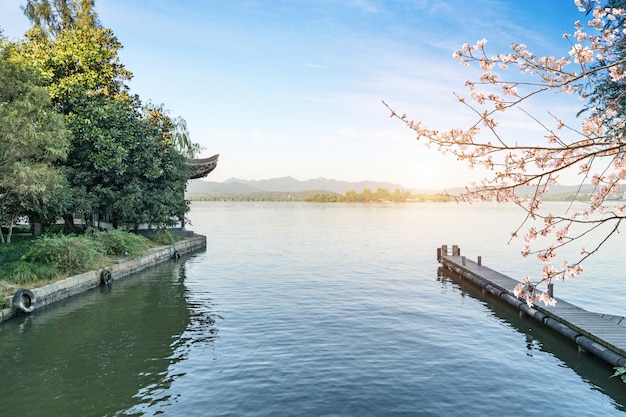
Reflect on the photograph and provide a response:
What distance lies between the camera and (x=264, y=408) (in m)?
9.29

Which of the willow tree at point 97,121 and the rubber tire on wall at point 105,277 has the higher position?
the willow tree at point 97,121

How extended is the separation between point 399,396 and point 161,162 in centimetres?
2672

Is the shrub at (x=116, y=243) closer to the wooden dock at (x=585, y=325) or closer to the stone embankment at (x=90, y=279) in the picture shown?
the stone embankment at (x=90, y=279)

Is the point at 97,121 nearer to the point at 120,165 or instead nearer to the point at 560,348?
the point at 120,165

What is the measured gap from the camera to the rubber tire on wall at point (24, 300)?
15758 mm

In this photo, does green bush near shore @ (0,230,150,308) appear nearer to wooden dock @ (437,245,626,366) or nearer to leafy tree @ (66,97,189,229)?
leafy tree @ (66,97,189,229)

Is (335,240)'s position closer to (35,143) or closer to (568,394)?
(35,143)

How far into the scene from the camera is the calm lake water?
9.57 m

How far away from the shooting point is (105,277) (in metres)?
21.9

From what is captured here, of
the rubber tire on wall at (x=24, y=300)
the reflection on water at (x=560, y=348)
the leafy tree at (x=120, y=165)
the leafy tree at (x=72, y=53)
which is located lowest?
the reflection on water at (x=560, y=348)

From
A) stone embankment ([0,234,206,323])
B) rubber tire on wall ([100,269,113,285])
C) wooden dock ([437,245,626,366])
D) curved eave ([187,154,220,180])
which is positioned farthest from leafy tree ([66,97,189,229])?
wooden dock ([437,245,626,366])

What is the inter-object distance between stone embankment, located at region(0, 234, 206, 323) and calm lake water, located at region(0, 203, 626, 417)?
54 centimetres

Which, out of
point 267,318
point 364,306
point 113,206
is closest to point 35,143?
point 113,206

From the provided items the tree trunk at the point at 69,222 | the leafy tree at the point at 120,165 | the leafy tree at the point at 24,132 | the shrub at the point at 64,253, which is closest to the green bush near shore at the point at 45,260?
the shrub at the point at 64,253
